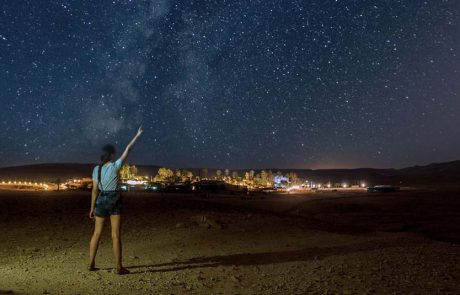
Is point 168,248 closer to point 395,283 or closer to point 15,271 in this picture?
point 15,271

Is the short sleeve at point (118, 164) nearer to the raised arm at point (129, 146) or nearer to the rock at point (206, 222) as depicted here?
the raised arm at point (129, 146)

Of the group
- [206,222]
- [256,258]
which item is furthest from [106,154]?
[206,222]

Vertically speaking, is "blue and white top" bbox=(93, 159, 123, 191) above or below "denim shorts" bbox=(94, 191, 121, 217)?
above

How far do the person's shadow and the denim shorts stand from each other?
51.2 inches

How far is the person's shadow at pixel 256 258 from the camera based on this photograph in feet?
29.3

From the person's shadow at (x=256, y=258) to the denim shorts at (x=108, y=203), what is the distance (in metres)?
1.30

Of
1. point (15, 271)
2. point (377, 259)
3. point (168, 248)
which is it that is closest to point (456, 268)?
point (377, 259)

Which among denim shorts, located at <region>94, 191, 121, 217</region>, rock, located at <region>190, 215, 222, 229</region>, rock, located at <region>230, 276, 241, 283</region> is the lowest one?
rock, located at <region>230, 276, 241, 283</region>

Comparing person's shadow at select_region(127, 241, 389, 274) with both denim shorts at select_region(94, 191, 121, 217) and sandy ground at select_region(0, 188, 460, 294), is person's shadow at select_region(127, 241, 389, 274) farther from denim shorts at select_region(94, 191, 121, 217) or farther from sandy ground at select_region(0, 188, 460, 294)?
denim shorts at select_region(94, 191, 121, 217)

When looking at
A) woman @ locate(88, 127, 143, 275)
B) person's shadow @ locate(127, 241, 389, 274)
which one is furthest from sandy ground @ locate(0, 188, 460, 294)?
woman @ locate(88, 127, 143, 275)

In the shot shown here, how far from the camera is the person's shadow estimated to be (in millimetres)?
8930

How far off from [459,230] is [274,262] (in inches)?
670

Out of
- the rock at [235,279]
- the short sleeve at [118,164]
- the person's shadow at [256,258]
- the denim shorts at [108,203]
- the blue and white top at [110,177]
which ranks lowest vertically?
the person's shadow at [256,258]

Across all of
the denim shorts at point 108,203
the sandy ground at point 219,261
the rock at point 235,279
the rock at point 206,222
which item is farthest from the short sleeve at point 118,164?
the rock at point 206,222
